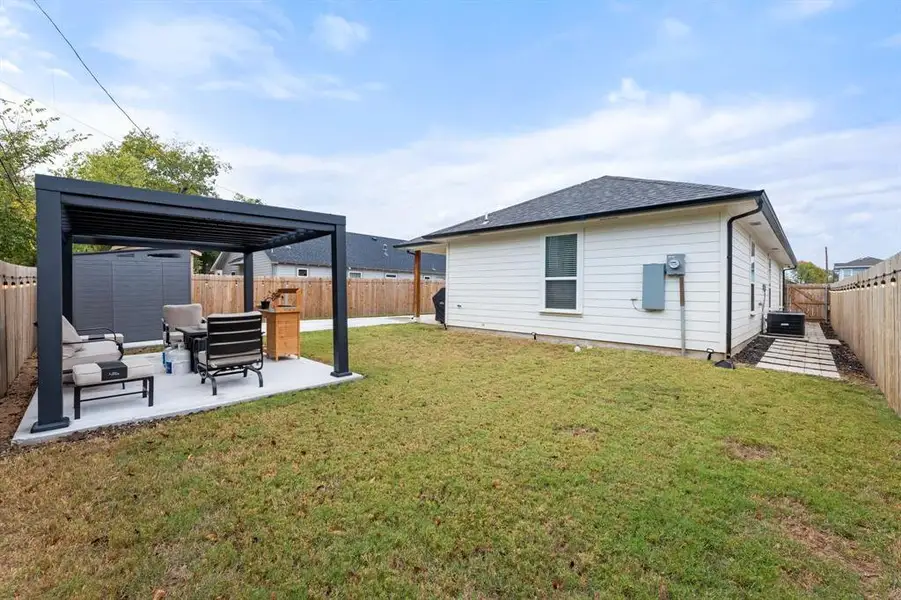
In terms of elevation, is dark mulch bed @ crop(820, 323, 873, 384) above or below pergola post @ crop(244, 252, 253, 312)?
below

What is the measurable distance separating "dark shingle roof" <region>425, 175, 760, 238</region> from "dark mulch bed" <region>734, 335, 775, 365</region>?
116 inches

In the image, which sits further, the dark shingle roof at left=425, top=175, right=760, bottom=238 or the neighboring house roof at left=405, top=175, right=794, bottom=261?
the dark shingle roof at left=425, top=175, right=760, bottom=238

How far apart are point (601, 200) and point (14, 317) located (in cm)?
1000

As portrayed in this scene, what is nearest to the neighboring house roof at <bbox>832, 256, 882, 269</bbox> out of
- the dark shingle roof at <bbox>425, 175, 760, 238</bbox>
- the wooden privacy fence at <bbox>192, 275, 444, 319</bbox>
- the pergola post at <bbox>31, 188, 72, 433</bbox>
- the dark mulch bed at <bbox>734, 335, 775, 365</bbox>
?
the dark mulch bed at <bbox>734, 335, 775, 365</bbox>

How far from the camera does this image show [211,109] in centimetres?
1140

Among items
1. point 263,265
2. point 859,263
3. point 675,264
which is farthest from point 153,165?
point 859,263

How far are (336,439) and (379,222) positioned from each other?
29074mm

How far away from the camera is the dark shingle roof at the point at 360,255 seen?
813 inches

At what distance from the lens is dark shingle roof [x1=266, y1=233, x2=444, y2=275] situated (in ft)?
67.8

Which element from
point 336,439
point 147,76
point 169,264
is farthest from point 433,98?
point 336,439

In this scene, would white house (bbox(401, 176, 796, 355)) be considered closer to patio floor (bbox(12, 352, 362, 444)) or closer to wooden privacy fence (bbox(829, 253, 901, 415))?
wooden privacy fence (bbox(829, 253, 901, 415))

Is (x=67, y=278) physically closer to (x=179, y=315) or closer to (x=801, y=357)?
(x=179, y=315)

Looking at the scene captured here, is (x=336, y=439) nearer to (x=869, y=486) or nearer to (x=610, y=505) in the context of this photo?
(x=610, y=505)

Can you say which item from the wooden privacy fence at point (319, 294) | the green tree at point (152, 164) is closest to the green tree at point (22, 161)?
the green tree at point (152, 164)
